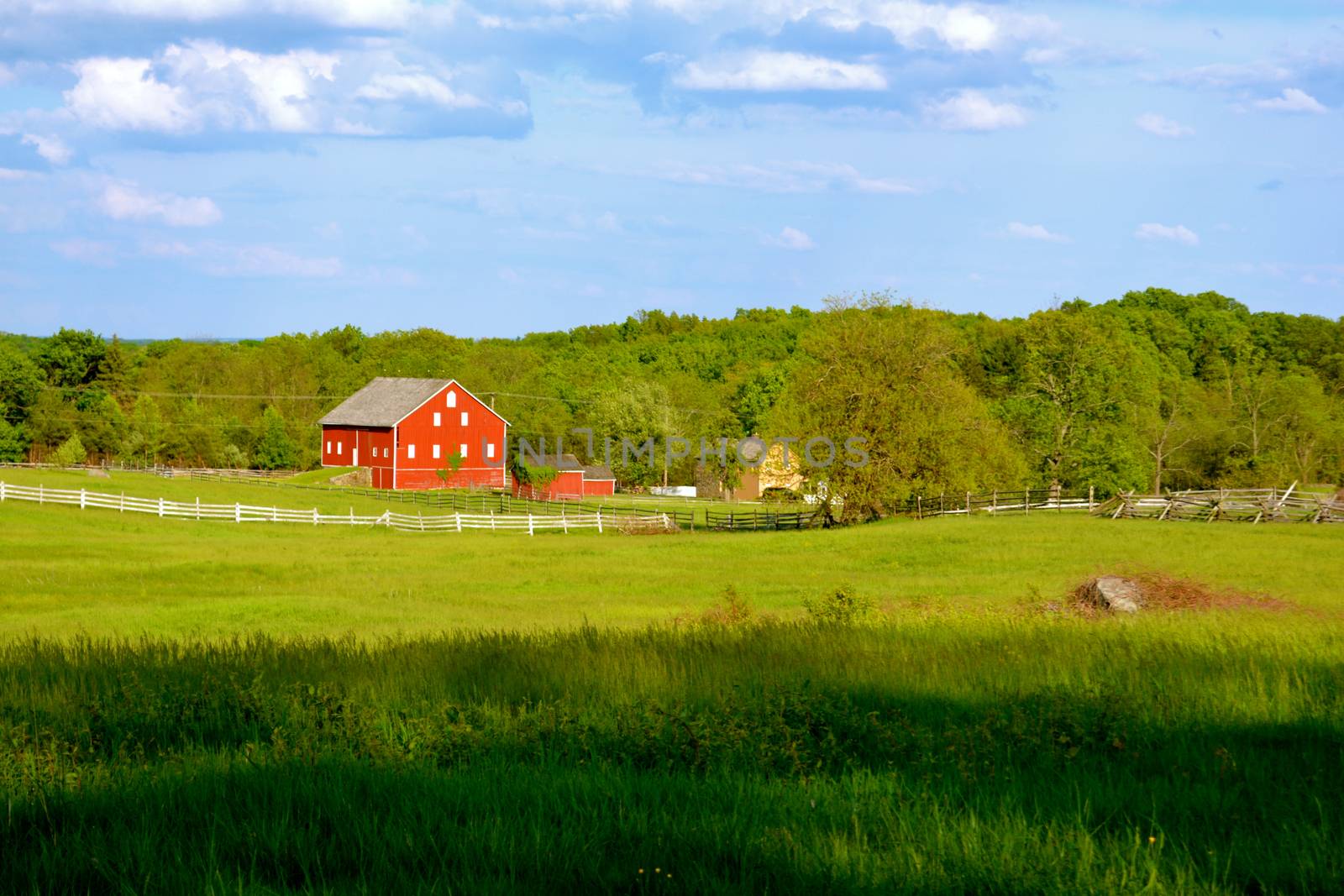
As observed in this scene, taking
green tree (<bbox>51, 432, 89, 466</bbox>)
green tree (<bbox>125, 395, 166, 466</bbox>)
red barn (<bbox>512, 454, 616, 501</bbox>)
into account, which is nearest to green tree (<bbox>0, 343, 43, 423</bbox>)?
green tree (<bbox>51, 432, 89, 466</bbox>)

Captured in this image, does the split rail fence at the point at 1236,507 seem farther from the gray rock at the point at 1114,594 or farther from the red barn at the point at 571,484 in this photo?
the red barn at the point at 571,484

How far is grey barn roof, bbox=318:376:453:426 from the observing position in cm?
9181

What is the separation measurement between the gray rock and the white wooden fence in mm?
40051

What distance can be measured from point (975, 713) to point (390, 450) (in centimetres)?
8756

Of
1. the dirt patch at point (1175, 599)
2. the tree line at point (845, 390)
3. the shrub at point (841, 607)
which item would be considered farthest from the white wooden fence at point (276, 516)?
the shrub at point (841, 607)

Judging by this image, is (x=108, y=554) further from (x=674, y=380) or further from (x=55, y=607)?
(x=674, y=380)

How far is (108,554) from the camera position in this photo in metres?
36.7

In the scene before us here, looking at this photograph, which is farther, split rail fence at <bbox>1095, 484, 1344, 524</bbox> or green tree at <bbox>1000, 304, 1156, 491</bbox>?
green tree at <bbox>1000, 304, 1156, 491</bbox>

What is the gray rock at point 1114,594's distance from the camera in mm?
17062

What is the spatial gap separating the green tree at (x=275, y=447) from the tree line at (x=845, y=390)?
0.59 ft

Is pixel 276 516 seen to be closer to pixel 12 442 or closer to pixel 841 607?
pixel 841 607

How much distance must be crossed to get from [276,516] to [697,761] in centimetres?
5387

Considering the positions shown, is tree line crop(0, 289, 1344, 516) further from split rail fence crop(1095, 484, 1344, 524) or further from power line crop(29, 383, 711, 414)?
split rail fence crop(1095, 484, 1344, 524)

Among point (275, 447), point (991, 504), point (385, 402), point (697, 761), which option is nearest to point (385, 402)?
point (385, 402)
